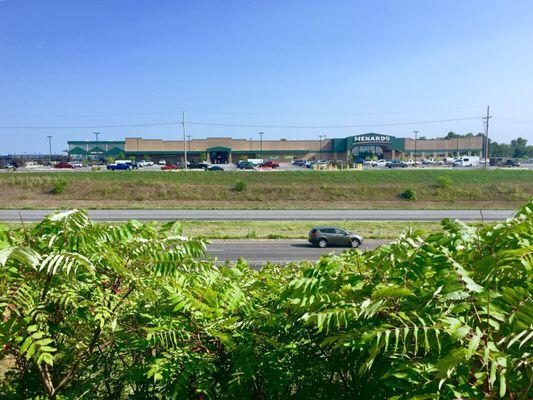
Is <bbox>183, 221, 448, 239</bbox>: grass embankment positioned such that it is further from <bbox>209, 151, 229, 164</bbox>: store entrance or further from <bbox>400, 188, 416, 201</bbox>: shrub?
<bbox>209, 151, 229, 164</bbox>: store entrance

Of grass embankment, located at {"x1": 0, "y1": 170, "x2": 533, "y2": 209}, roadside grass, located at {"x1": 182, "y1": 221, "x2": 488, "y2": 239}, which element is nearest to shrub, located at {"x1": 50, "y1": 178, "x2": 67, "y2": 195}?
grass embankment, located at {"x1": 0, "y1": 170, "x2": 533, "y2": 209}

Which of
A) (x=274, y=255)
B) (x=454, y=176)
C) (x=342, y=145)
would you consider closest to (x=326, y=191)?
(x=454, y=176)

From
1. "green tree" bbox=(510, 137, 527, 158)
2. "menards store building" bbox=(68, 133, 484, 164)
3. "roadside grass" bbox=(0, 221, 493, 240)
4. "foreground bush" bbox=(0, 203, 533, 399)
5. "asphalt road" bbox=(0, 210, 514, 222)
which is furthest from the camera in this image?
"green tree" bbox=(510, 137, 527, 158)

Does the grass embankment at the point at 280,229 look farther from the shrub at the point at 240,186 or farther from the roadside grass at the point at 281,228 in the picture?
the shrub at the point at 240,186

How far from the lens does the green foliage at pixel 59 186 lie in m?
42.9

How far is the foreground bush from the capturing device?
215cm

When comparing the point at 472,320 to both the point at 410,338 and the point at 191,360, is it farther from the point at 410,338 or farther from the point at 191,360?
the point at 191,360

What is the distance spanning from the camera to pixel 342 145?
92.9 m

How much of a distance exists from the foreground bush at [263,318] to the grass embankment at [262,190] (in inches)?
1415

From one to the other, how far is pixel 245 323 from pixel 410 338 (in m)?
1.29

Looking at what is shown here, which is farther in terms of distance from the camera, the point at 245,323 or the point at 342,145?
the point at 342,145

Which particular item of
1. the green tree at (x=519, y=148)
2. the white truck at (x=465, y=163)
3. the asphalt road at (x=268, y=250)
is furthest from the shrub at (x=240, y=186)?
the green tree at (x=519, y=148)

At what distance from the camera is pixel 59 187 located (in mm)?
43094

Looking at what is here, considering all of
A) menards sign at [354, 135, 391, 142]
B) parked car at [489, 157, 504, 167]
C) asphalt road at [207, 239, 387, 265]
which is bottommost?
asphalt road at [207, 239, 387, 265]
